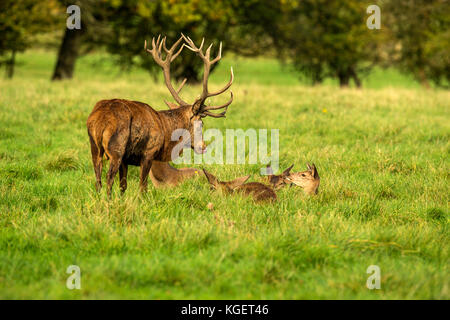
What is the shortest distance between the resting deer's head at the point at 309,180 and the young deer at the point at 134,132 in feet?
4.64

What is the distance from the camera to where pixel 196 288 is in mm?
4086

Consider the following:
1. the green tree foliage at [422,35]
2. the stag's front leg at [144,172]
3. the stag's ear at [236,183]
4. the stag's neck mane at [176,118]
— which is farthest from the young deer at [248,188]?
the green tree foliage at [422,35]

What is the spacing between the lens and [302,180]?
683 centimetres

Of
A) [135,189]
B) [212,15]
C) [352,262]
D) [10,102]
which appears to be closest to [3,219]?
[135,189]

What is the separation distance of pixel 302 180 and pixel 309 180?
11cm

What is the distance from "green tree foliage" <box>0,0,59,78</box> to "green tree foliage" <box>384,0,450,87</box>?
15603 millimetres

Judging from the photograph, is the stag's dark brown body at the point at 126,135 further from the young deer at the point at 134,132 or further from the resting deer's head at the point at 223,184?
the resting deer's head at the point at 223,184

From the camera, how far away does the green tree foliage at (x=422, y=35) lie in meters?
24.0

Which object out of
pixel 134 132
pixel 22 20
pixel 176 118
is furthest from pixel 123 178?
pixel 22 20

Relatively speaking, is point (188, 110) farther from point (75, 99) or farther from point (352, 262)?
point (75, 99)

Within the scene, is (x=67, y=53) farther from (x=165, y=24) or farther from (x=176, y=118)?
(x=176, y=118)

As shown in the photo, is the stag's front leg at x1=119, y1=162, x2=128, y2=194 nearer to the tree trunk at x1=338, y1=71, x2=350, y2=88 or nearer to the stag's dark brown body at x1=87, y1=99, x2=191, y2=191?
the stag's dark brown body at x1=87, y1=99, x2=191, y2=191

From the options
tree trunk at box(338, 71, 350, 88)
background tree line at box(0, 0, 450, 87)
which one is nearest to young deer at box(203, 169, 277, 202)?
background tree line at box(0, 0, 450, 87)
